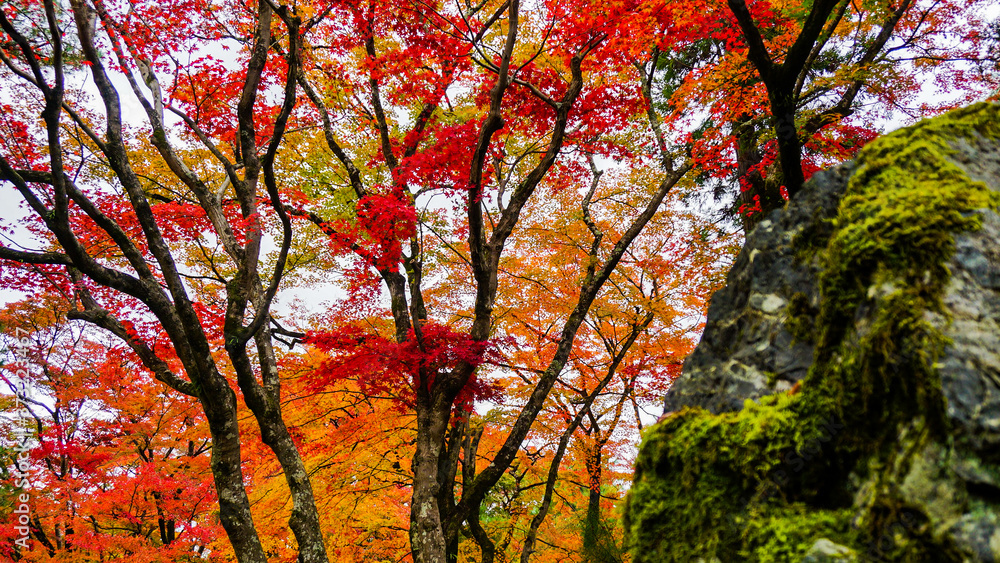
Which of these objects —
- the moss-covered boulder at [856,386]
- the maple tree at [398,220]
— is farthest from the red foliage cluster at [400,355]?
the moss-covered boulder at [856,386]

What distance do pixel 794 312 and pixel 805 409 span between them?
1.37 feet

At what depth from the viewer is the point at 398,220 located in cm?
591

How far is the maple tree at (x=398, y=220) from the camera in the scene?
497 centimetres

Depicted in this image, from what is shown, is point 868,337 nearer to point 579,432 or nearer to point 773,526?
point 773,526

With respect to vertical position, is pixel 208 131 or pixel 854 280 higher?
pixel 208 131

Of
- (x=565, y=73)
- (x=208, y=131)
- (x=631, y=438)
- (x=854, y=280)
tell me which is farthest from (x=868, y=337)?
(x=631, y=438)

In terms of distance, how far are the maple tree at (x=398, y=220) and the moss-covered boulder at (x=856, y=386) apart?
2.72 m

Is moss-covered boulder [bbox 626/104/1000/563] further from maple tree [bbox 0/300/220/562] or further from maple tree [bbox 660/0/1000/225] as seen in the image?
maple tree [bbox 0/300/220/562]

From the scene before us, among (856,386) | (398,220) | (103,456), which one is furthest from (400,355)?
(103,456)

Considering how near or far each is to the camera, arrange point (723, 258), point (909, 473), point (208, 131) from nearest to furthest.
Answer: point (909, 473) < point (208, 131) < point (723, 258)

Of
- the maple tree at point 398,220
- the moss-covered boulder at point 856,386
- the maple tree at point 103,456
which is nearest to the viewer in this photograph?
the moss-covered boulder at point 856,386

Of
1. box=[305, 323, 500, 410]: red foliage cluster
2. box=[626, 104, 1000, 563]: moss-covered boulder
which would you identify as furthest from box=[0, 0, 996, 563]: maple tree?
box=[626, 104, 1000, 563]: moss-covered boulder

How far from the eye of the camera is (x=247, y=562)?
4.79 m

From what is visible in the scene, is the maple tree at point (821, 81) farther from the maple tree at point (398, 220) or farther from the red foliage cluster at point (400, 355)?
the red foliage cluster at point (400, 355)
